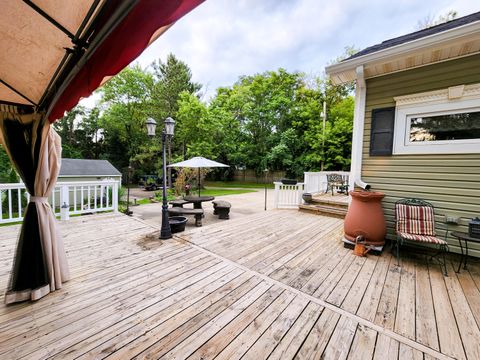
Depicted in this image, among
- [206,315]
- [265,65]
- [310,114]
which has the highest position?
[265,65]

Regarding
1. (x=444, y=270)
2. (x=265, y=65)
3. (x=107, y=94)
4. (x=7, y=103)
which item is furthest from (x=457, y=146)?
(x=107, y=94)

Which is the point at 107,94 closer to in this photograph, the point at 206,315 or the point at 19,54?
the point at 19,54

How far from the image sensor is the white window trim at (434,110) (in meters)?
3.03

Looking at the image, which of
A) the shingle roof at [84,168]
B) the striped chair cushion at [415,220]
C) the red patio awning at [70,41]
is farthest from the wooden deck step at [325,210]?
the shingle roof at [84,168]

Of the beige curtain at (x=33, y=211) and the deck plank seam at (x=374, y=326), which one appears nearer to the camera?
the deck plank seam at (x=374, y=326)

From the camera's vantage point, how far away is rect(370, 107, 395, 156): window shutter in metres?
3.63

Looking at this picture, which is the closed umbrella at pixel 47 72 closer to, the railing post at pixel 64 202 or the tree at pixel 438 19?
the railing post at pixel 64 202

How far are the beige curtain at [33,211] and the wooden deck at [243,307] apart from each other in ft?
0.56

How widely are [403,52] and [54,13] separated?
419 centimetres

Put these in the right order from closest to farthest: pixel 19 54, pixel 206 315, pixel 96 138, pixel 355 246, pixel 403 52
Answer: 1. pixel 19 54
2. pixel 206 315
3. pixel 403 52
4. pixel 355 246
5. pixel 96 138

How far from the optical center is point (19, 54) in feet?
4.99

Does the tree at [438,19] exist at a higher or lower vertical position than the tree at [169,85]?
higher

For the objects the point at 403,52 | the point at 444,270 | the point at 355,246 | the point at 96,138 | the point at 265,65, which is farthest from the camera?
the point at 96,138

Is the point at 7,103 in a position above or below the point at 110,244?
above
